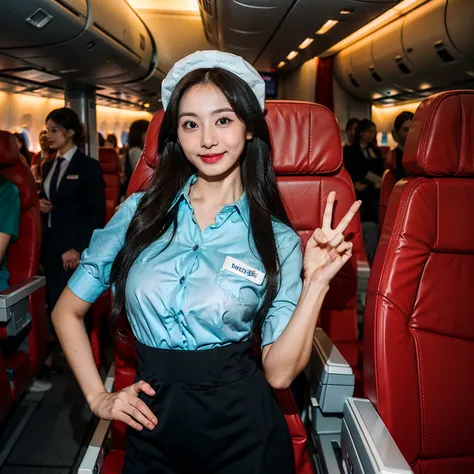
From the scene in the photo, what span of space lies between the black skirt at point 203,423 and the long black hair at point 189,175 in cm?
21

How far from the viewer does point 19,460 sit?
250 centimetres

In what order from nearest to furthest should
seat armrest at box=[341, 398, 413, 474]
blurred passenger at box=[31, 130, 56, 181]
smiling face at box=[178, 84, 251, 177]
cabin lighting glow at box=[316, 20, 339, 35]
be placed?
seat armrest at box=[341, 398, 413, 474]
smiling face at box=[178, 84, 251, 177]
blurred passenger at box=[31, 130, 56, 181]
cabin lighting glow at box=[316, 20, 339, 35]

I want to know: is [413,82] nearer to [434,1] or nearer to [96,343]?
[434,1]

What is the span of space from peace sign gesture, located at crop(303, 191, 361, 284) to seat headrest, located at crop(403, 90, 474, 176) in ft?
1.08

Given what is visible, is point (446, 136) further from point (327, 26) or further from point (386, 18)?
point (386, 18)

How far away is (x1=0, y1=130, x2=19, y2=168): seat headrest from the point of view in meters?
2.44

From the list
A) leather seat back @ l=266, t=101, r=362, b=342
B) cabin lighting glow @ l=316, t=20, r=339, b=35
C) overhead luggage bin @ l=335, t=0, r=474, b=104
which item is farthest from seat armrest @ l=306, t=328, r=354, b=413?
cabin lighting glow @ l=316, t=20, r=339, b=35

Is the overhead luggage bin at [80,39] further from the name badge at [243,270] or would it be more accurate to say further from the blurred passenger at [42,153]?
the name badge at [243,270]

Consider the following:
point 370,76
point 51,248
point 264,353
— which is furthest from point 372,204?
point 370,76

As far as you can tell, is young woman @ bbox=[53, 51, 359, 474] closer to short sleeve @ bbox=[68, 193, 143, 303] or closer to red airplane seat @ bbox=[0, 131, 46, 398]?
short sleeve @ bbox=[68, 193, 143, 303]

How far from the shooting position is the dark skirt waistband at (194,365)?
126 centimetres

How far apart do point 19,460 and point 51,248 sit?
140cm

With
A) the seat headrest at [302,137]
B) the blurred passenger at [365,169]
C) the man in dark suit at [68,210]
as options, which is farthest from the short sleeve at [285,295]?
the blurred passenger at [365,169]

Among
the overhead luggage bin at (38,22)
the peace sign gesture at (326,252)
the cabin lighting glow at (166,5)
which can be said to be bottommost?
the peace sign gesture at (326,252)
